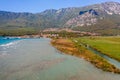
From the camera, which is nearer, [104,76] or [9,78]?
[9,78]

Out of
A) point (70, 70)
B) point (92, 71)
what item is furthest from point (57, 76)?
point (92, 71)

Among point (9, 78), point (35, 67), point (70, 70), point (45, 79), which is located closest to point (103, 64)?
point (70, 70)

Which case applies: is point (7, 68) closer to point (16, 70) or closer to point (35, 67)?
point (16, 70)

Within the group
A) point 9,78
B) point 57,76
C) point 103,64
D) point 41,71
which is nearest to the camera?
point 9,78

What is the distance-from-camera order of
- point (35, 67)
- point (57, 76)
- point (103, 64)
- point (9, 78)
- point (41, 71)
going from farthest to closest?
point (103, 64) → point (35, 67) → point (41, 71) → point (57, 76) → point (9, 78)

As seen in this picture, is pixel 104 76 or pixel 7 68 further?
pixel 7 68

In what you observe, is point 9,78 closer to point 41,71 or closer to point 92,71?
point 41,71

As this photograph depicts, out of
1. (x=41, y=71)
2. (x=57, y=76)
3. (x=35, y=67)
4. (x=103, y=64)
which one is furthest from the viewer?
(x=103, y=64)

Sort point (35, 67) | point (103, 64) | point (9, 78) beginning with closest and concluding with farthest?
point (9, 78)
point (35, 67)
point (103, 64)
